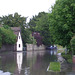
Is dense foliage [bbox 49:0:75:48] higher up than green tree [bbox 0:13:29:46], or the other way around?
green tree [bbox 0:13:29:46]

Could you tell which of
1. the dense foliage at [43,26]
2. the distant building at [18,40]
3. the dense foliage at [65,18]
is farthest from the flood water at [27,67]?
the distant building at [18,40]

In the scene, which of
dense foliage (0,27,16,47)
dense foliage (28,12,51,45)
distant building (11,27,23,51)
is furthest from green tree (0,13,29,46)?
dense foliage (0,27,16,47)

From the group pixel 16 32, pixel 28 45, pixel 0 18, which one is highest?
pixel 0 18

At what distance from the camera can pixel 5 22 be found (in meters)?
69.4

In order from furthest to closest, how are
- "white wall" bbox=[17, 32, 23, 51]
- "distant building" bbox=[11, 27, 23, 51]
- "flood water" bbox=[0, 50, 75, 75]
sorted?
"white wall" bbox=[17, 32, 23, 51] → "distant building" bbox=[11, 27, 23, 51] → "flood water" bbox=[0, 50, 75, 75]

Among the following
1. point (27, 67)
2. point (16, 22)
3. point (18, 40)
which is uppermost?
point (16, 22)

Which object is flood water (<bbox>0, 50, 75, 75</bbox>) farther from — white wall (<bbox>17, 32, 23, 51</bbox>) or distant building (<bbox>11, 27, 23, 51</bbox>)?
white wall (<bbox>17, 32, 23, 51</bbox>)

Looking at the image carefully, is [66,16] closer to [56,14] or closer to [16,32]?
[56,14]

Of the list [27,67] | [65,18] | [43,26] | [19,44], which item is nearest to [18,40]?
[19,44]

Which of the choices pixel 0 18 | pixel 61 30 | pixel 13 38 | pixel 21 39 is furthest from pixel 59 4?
pixel 0 18

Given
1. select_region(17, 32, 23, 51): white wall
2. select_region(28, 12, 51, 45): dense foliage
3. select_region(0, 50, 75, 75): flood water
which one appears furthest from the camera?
select_region(17, 32, 23, 51): white wall

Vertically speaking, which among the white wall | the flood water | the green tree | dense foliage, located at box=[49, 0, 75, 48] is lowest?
the flood water

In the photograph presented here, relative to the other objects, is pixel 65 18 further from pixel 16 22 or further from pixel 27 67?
pixel 16 22

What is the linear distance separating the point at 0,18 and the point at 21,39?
1105 cm
